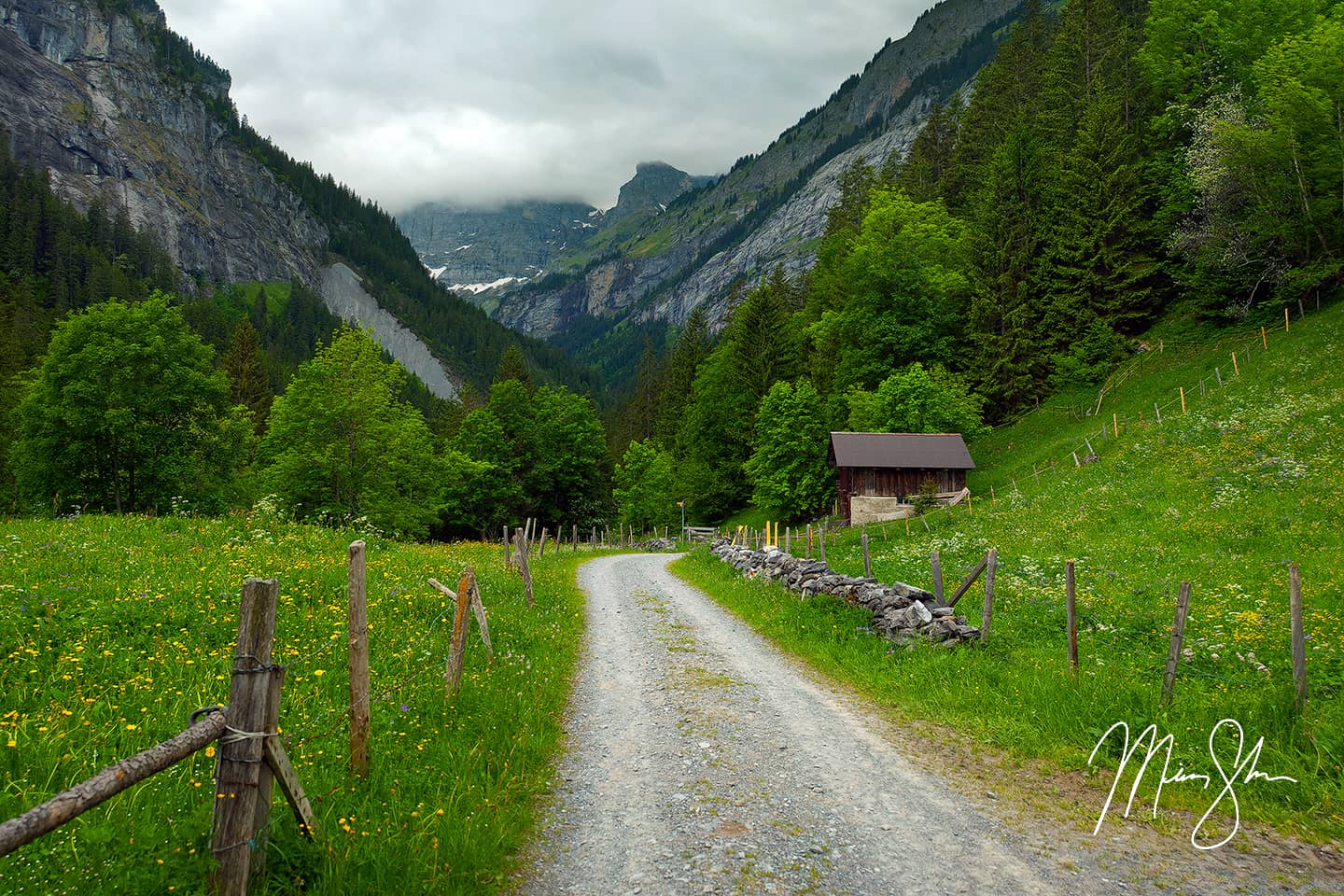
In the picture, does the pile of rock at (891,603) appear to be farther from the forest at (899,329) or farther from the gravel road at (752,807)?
the forest at (899,329)

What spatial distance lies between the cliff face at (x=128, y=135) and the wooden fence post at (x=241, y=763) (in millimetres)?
174701

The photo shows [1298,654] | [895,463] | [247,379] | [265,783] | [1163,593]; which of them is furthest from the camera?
[247,379]

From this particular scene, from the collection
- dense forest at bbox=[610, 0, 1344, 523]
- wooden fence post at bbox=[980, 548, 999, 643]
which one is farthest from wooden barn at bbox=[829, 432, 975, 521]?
wooden fence post at bbox=[980, 548, 999, 643]

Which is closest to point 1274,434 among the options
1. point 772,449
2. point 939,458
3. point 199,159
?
point 939,458

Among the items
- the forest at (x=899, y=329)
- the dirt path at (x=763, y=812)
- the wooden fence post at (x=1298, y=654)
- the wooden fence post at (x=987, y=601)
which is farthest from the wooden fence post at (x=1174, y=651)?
the forest at (x=899, y=329)

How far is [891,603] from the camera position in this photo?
13.4 m

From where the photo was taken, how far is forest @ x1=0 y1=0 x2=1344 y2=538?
3434cm

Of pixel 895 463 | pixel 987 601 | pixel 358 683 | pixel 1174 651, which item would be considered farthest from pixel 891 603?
pixel 895 463

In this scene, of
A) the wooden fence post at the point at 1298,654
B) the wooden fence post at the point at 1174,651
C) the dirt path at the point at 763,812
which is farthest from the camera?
the wooden fence post at the point at 1174,651

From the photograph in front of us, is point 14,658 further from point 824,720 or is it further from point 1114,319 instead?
point 1114,319

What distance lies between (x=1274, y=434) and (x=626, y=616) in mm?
24596

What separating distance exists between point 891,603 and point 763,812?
314 inches

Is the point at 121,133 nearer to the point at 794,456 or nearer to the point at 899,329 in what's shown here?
the point at 794,456

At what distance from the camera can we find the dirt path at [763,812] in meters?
5.30
